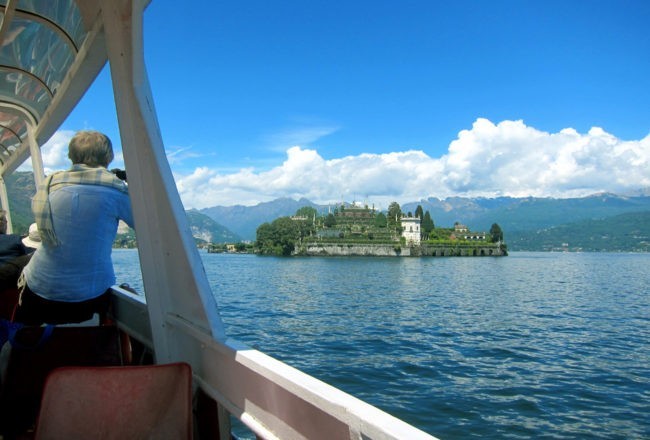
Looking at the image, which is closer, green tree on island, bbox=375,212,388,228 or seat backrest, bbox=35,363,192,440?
seat backrest, bbox=35,363,192,440

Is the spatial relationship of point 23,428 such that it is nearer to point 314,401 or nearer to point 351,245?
point 314,401

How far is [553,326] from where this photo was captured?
86.4 feet

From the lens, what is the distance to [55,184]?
2148mm

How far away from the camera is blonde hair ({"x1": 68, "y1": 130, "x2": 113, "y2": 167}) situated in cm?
227

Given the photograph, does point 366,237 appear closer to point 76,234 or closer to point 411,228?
point 411,228

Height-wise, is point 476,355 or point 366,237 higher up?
point 366,237

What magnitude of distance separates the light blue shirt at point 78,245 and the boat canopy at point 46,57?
103 cm

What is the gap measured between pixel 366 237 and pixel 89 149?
125m

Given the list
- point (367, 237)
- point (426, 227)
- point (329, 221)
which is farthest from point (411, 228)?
point (329, 221)

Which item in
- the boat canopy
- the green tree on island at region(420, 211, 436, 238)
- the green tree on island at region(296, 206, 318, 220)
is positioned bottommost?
the boat canopy

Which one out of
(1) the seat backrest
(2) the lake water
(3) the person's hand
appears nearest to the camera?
(1) the seat backrest

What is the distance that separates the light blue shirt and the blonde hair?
0.17 metres

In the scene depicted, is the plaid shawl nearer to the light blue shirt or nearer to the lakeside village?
the light blue shirt

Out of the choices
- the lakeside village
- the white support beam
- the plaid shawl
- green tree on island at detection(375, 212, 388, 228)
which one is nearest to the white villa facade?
the lakeside village
